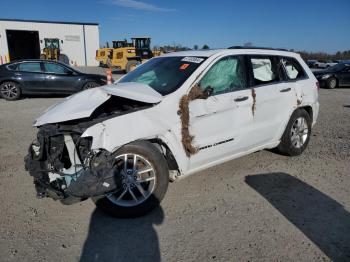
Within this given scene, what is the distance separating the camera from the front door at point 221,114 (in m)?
3.95

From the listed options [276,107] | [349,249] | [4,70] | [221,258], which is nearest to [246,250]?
[221,258]

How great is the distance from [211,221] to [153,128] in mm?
1178

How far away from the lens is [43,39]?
134ft

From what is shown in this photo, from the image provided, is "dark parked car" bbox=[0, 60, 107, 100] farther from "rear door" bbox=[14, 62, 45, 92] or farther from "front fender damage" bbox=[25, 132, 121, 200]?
"front fender damage" bbox=[25, 132, 121, 200]

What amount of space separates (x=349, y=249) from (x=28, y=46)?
4752 centimetres

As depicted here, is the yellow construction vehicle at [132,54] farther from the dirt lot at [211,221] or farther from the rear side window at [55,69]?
the dirt lot at [211,221]

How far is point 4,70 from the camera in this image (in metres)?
11.9

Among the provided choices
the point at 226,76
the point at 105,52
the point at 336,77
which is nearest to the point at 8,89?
the point at 226,76

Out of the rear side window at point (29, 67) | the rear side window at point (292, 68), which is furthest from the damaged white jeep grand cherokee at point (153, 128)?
the rear side window at point (29, 67)

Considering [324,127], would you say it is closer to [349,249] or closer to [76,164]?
[349,249]

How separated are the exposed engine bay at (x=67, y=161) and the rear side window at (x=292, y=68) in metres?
2.75

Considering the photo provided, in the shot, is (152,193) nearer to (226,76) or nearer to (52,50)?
(226,76)

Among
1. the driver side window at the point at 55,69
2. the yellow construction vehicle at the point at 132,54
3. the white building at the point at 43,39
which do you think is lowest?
the driver side window at the point at 55,69

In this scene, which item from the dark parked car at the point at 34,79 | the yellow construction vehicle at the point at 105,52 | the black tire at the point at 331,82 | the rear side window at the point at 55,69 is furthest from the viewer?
the yellow construction vehicle at the point at 105,52
